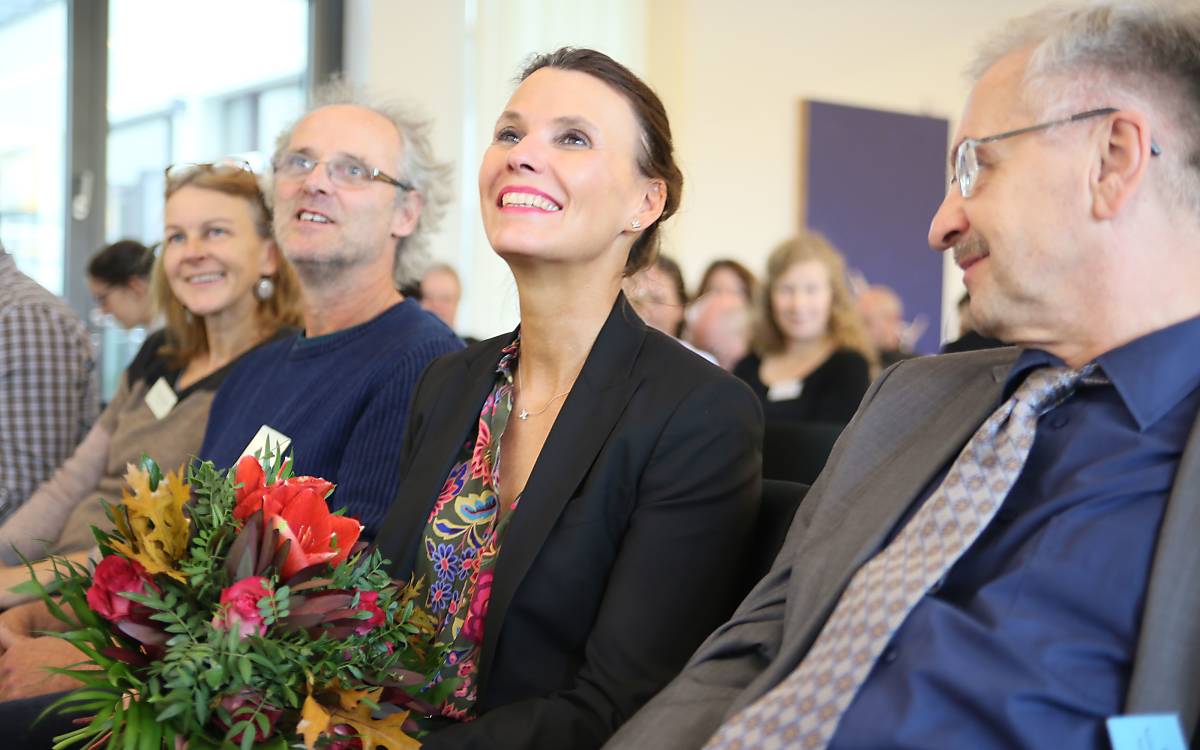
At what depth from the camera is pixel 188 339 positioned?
3049 mm

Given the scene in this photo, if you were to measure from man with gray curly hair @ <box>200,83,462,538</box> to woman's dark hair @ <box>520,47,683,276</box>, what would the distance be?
0.62 meters

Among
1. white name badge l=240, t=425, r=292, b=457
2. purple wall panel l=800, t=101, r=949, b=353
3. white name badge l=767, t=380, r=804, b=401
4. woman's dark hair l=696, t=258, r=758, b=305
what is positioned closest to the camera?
white name badge l=240, t=425, r=292, b=457

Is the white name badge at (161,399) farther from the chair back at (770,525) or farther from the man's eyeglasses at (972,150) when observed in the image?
the man's eyeglasses at (972,150)

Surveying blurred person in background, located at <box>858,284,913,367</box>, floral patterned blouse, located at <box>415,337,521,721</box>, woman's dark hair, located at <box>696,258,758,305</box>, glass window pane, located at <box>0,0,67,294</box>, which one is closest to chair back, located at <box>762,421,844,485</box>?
floral patterned blouse, located at <box>415,337,521,721</box>

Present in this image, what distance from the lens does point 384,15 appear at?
6.14 metres

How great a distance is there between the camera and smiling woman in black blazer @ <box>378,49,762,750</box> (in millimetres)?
1512

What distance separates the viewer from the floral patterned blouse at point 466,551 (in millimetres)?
1642

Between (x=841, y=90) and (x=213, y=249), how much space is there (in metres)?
5.92

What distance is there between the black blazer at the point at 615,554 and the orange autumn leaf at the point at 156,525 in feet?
1.38

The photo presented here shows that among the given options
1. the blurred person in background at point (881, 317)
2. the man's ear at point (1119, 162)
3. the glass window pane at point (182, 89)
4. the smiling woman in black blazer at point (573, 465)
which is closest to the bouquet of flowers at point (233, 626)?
the smiling woman in black blazer at point (573, 465)

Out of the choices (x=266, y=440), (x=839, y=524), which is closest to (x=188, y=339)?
(x=266, y=440)

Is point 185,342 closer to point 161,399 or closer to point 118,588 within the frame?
point 161,399

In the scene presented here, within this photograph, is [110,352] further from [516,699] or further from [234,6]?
[516,699]

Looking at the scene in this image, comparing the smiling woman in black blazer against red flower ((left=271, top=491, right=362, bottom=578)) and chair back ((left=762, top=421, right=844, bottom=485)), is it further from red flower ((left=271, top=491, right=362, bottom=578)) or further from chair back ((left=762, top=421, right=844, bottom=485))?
chair back ((left=762, top=421, right=844, bottom=485))
